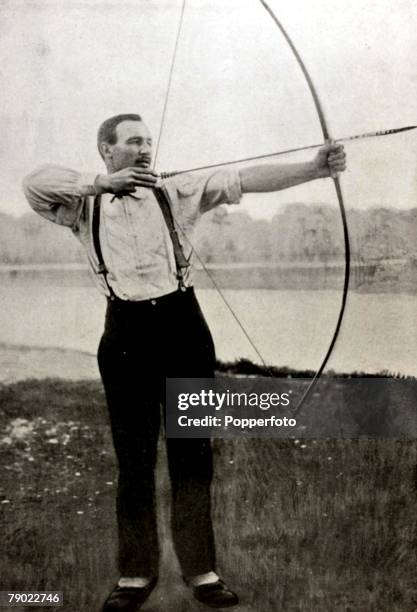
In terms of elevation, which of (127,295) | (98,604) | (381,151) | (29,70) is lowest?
(98,604)

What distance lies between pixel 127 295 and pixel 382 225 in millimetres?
932

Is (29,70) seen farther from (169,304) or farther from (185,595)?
(185,595)

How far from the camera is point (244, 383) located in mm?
3230

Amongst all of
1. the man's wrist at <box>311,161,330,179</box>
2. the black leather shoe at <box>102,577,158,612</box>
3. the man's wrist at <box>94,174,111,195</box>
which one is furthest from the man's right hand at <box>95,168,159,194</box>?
the black leather shoe at <box>102,577,158,612</box>

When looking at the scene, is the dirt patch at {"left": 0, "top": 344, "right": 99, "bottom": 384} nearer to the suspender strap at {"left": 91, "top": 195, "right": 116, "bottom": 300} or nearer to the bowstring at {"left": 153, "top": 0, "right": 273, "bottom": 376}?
the suspender strap at {"left": 91, "top": 195, "right": 116, "bottom": 300}

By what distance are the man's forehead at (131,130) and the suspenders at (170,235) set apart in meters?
0.20

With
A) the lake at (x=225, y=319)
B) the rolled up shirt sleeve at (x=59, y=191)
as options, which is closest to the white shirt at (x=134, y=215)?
the rolled up shirt sleeve at (x=59, y=191)

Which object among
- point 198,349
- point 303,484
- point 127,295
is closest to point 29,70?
point 127,295

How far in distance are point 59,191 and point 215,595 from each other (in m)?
1.51

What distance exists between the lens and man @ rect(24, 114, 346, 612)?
3203 mm

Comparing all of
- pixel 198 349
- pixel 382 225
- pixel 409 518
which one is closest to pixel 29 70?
pixel 198 349

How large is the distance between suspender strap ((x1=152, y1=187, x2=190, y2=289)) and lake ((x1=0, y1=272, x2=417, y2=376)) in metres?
0.11

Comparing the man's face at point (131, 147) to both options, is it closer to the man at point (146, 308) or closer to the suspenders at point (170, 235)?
the man at point (146, 308)

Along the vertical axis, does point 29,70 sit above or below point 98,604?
above
